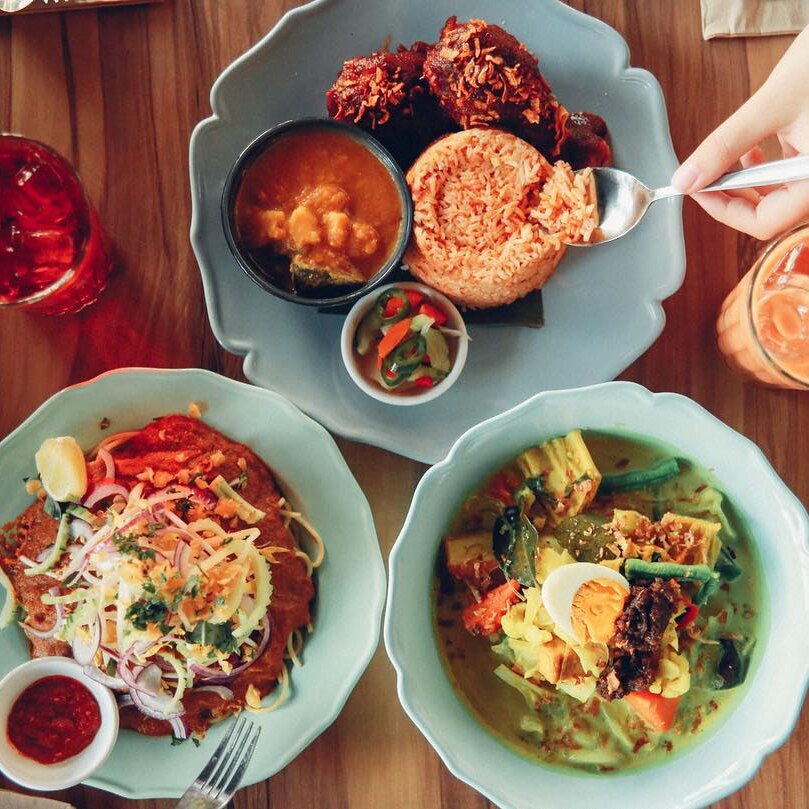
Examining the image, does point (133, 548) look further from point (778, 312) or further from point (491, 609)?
point (778, 312)

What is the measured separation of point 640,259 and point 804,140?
39 cm

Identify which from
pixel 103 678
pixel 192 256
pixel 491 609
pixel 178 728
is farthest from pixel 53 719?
pixel 192 256

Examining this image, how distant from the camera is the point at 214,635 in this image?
62.7 inches

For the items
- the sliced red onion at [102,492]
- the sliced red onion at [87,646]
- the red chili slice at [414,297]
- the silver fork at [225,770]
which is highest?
the red chili slice at [414,297]

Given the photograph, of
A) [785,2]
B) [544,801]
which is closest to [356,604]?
[544,801]

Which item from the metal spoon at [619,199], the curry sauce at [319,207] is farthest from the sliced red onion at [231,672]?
the metal spoon at [619,199]

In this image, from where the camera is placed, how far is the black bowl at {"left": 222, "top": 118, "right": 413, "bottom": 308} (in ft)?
5.53

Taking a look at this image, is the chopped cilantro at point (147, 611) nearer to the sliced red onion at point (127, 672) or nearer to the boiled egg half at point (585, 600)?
the sliced red onion at point (127, 672)

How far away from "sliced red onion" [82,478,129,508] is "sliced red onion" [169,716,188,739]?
0.48 metres

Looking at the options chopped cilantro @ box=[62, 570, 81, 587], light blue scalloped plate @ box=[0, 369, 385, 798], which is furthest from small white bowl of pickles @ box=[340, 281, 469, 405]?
chopped cilantro @ box=[62, 570, 81, 587]

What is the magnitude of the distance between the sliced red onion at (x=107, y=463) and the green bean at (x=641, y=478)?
100 cm

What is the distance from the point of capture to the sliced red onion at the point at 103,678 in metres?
1.66

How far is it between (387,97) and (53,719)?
56.1 inches

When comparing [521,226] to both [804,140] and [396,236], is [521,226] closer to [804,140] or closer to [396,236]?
[396,236]
